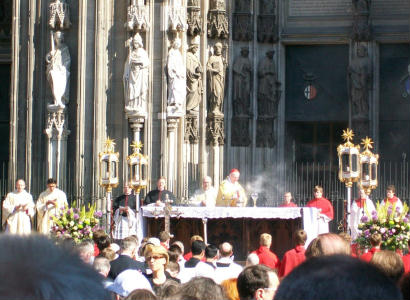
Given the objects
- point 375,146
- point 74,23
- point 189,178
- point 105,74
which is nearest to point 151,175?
point 189,178

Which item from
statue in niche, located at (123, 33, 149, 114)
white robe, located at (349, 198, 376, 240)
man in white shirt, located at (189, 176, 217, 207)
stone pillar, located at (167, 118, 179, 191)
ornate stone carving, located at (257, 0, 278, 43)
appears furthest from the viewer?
ornate stone carving, located at (257, 0, 278, 43)

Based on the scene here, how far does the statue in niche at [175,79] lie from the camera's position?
20453 mm

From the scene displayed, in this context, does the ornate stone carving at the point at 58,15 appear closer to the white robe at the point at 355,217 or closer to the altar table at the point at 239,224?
the altar table at the point at 239,224

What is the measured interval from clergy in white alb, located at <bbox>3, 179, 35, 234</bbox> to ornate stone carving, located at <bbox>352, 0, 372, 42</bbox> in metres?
8.97

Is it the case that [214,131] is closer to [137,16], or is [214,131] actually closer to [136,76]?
[136,76]

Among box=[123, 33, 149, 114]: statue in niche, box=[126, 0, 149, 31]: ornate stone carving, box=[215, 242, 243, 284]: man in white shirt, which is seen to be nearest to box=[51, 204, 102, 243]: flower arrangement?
box=[123, 33, 149, 114]: statue in niche

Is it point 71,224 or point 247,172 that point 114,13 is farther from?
point 71,224

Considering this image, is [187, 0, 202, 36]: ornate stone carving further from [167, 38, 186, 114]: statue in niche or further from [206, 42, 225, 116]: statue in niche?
[167, 38, 186, 114]: statue in niche

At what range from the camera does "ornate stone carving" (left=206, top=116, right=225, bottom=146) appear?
22.0m

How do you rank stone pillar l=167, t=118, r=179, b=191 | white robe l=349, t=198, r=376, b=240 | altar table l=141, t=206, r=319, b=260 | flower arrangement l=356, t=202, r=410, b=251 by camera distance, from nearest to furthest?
1. flower arrangement l=356, t=202, r=410, b=251
2. white robe l=349, t=198, r=376, b=240
3. altar table l=141, t=206, r=319, b=260
4. stone pillar l=167, t=118, r=179, b=191

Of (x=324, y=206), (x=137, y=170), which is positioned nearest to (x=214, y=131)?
(x=137, y=170)

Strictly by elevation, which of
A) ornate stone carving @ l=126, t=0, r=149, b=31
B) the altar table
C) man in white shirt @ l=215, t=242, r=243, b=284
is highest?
ornate stone carving @ l=126, t=0, r=149, b=31

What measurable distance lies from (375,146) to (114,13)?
686cm

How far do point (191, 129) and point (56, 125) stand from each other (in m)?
3.09
